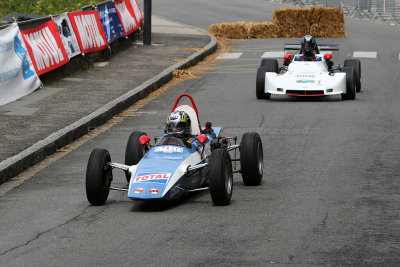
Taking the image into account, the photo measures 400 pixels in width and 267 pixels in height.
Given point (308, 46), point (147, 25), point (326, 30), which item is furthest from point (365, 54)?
point (308, 46)

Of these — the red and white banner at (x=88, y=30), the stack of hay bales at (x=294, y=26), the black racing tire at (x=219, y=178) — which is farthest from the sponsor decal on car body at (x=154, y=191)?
the stack of hay bales at (x=294, y=26)

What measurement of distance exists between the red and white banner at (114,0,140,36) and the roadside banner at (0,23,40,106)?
10157mm

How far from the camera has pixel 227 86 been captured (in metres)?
23.4

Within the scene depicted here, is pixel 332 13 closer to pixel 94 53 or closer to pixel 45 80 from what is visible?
pixel 94 53

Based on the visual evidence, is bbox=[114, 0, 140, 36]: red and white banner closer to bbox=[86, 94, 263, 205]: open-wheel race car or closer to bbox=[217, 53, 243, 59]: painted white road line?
bbox=[217, 53, 243, 59]: painted white road line

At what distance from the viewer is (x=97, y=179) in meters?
10.7

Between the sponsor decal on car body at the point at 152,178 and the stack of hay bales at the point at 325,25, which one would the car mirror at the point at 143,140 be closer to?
the sponsor decal on car body at the point at 152,178

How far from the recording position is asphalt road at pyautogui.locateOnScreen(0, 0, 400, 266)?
8547 mm

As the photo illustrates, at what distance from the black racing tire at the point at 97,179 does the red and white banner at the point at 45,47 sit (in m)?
10.6

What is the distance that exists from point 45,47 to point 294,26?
16.8 m

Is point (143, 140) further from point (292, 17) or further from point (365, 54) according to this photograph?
point (292, 17)

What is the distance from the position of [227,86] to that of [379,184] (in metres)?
11.9

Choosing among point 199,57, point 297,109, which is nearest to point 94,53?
point 199,57

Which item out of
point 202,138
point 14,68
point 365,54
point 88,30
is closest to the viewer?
point 202,138
